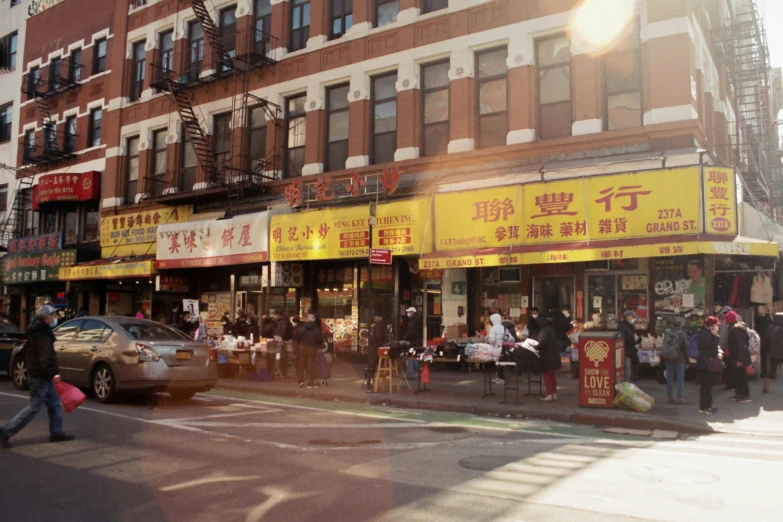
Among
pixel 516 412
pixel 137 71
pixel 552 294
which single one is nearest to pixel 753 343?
pixel 552 294

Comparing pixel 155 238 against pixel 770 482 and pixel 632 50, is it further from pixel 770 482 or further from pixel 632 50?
pixel 770 482

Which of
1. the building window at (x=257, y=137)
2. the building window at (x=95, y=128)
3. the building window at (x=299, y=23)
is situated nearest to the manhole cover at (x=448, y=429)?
the building window at (x=257, y=137)

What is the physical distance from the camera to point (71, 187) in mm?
28516

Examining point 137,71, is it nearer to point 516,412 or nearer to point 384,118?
point 384,118

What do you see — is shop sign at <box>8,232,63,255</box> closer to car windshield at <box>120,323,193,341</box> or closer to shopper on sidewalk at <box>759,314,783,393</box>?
car windshield at <box>120,323,193,341</box>

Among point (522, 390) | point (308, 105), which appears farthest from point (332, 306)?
point (522, 390)

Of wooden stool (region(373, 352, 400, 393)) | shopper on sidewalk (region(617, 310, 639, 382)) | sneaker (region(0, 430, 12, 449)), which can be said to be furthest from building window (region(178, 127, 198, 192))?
sneaker (region(0, 430, 12, 449))

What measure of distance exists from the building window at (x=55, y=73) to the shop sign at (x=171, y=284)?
1371 centimetres

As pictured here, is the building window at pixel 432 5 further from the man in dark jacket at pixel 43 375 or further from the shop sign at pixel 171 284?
the man in dark jacket at pixel 43 375

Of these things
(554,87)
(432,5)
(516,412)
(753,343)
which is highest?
(432,5)

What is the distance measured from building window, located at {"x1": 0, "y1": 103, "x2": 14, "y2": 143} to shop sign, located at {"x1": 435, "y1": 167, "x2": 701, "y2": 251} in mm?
28660

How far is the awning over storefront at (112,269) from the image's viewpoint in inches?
923

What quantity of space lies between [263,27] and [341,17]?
361cm

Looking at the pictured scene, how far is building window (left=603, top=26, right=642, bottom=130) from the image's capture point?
51.2 ft
